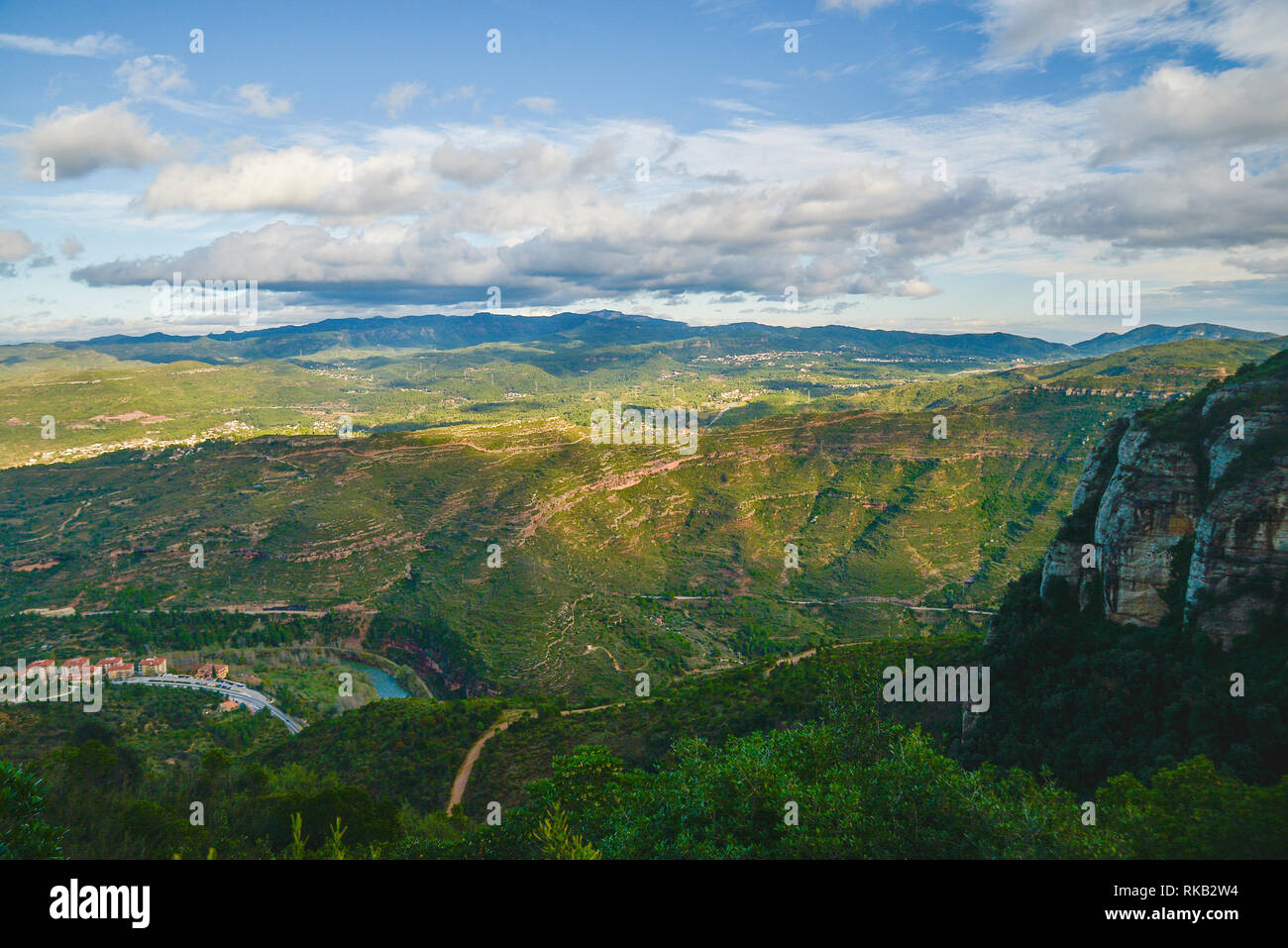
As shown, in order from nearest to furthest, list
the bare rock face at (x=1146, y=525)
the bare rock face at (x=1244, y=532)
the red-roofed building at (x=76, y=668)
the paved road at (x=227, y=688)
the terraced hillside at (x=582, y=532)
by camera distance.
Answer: the bare rock face at (x=1244, y=532), the bare rock face at (x=1146, y=525), the red-roofed building at (x=76, y=668), the paved road at (x=227, y=688), the terraced hillside at (x=582, y=532)

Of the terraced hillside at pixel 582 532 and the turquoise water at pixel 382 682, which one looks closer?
the turquoise water at pixel 382 682

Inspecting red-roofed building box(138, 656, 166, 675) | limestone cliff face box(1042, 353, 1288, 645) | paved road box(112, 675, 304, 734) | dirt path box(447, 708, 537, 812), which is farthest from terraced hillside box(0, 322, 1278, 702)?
limestone cliff face box(1042, 353, 1288, 645)

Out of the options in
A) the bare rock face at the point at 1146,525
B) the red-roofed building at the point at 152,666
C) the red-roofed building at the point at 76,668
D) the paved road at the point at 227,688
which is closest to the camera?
the bare rock face at the point at 1146,525

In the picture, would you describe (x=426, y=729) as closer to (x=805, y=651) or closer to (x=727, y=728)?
(x=727, y=728)

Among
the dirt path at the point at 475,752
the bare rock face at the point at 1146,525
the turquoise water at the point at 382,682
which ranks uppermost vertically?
the bare rock face at the point at 1146,525

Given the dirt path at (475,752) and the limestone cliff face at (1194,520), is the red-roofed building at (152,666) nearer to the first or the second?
the dirt path at (475,752)

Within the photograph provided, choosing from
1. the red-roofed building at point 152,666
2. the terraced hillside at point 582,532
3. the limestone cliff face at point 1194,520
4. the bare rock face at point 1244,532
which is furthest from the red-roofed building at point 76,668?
the bare rock face at point 1244,532
